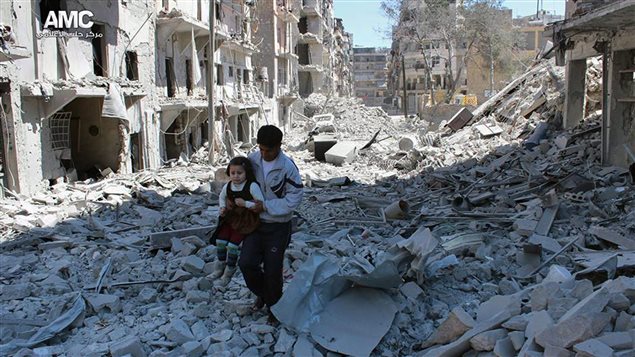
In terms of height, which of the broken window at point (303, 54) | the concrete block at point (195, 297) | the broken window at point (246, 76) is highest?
the broken window at point (303, 54)

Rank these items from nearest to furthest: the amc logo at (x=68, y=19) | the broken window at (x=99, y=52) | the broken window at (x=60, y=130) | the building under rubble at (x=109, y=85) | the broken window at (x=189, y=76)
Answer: the building under rubble at (x=109, y=85)
the amc logo at (x=68, y=19)
the broken window at (x=60, y=130)
the broken window at (x=99, y=52)
the broken window at (x=189, y=76)

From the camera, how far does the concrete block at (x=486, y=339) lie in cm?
416

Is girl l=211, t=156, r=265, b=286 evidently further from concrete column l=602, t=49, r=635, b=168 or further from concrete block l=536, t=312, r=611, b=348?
concrete column l=602, t=49, r=635, b=168

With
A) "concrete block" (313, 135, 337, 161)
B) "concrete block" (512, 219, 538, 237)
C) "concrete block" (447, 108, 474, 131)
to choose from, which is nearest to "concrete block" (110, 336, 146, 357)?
"concrete block" (512, 219, 538, 237)

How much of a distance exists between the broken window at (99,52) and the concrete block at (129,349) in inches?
607

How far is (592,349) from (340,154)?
19.4 metres

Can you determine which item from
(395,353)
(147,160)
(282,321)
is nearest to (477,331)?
(395,353)

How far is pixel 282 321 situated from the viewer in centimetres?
491

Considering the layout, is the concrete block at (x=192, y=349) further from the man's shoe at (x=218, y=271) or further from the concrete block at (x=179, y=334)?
the man's shoe at (x=218, y=271)

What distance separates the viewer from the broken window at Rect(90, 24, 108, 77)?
18344mm

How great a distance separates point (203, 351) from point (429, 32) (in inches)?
1672

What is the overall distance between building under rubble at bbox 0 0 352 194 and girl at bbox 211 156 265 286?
351 inches

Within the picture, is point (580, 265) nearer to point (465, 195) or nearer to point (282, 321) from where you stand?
point (282, 321)

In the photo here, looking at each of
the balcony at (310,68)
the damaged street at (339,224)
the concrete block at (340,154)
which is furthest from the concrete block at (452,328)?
the balcony at (310,68)
